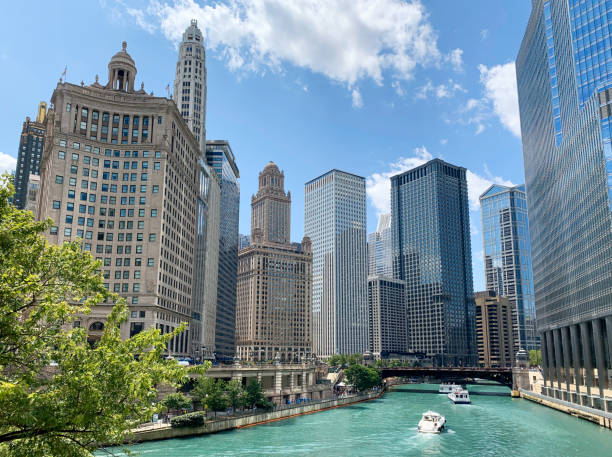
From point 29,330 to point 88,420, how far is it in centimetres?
538

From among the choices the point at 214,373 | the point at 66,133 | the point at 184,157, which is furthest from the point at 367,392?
the point at 66,133

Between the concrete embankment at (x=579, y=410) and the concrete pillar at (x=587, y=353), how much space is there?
6355mm

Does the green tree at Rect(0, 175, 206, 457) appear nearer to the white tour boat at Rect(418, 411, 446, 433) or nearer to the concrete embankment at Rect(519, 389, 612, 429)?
the white tour boat at Rect(418, 411, 446, 433)

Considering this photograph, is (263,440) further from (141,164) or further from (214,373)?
(141,164)

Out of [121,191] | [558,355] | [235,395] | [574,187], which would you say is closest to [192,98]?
[121,191]

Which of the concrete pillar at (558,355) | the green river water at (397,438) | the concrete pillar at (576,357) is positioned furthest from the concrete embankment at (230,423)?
the concrete pillar at (558,355)

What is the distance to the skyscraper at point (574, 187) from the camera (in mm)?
118438

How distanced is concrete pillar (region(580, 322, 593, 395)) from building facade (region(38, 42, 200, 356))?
98.0 m

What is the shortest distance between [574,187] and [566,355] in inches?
1816

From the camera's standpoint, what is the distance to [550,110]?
6191 inches

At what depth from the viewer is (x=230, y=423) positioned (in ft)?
313

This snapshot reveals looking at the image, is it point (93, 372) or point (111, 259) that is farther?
point (111, 259)

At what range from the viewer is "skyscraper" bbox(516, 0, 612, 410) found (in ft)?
389


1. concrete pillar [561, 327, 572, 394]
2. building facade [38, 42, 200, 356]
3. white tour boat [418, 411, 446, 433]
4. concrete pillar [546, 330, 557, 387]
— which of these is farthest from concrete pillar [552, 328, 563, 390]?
building facade [38, 42, 200, 356]
